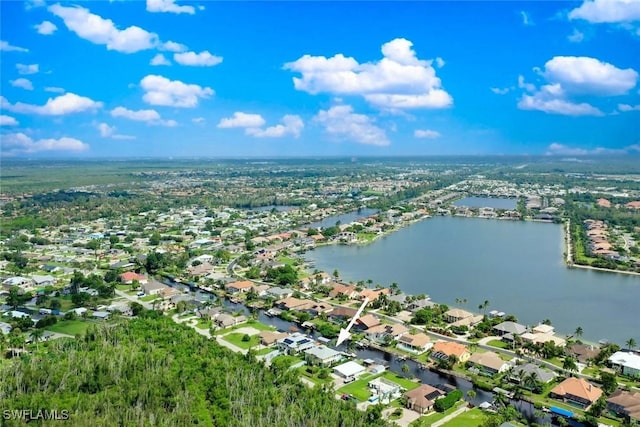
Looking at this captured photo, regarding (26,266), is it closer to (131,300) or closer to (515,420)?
(131,300)

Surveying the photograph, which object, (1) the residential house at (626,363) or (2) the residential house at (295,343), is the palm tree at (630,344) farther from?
(2) the residential house at (295,343)

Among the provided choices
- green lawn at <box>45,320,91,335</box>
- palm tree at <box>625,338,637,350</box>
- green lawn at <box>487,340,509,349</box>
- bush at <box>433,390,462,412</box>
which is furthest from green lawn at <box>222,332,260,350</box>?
palm tree at <box>625,338,637,350</box>

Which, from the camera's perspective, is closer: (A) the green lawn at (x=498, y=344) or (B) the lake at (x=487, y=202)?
(A) the green lawn at (x=498, y=344)

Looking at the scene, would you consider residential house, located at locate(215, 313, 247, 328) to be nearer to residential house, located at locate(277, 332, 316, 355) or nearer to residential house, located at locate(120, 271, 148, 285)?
residential house, located at locate(277, 332, 316, 355)

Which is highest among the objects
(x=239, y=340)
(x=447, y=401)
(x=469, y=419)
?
(x=447, y=401)

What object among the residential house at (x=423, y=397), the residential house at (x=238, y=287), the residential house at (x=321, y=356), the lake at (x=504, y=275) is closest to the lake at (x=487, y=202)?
the lake at (x=504, y=275)

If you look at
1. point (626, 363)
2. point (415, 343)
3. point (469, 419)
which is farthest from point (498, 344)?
point (469, 419)

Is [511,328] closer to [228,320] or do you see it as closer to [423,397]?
[423,397]
